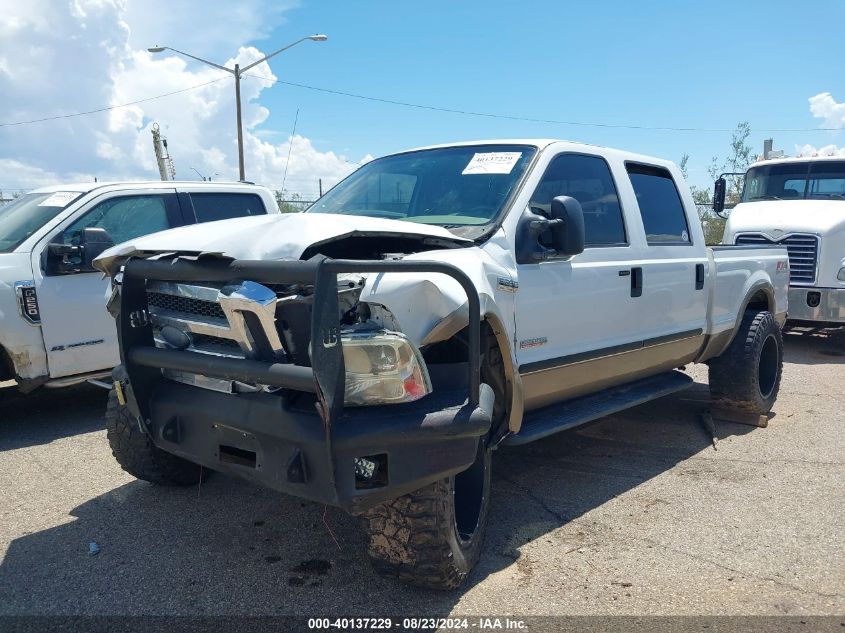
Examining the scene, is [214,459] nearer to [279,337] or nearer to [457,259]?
[279,337]

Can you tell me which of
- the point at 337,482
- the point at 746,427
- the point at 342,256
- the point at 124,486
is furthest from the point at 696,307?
the point at 124,486

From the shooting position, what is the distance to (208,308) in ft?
9.30

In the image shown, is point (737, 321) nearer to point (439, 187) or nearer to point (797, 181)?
point (439, 187)

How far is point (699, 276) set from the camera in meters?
5.07

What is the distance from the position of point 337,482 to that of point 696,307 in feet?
11.6

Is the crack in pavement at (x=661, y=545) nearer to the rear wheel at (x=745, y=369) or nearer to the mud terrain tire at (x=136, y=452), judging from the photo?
the mud terrain tire at (x=136, y=452)

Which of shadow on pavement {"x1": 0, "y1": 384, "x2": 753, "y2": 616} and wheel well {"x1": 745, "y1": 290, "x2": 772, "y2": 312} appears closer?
shadow on pavement {"x1": 0, "y1": 384, "x2": 753, "y2": 616}

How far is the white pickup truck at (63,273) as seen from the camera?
514 cm

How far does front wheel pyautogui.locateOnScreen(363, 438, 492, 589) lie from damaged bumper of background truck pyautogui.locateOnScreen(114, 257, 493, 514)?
21 cm

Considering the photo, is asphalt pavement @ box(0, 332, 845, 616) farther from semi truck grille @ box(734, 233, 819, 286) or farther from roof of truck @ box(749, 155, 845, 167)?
roof of truck @ box(749, 155, 845, 167)

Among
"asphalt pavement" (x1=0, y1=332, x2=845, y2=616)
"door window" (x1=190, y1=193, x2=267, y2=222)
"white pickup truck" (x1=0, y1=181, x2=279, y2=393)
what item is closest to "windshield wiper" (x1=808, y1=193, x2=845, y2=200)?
"asphalt pavement" (x1=0, y1=332, x2=845, y2=616)

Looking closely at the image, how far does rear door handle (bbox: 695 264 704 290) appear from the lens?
5.04 metres

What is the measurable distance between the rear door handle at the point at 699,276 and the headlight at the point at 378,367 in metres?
3.17

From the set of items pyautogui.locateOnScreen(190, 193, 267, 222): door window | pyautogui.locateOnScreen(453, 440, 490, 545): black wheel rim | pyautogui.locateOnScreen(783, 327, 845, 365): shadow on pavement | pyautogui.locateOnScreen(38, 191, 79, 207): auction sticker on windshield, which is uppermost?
pyautogui.locateOnScreen(38, 191, 79, 207): auction sticker on windshield
